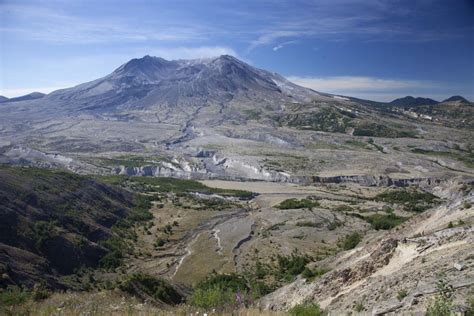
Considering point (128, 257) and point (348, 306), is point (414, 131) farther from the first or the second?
point (348, 306)

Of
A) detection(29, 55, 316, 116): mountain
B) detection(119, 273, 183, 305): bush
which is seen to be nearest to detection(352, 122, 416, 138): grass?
detection(29, 55, 316, 116): mountain

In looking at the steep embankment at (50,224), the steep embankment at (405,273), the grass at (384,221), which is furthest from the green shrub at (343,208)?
the steep embankment at (405,273)

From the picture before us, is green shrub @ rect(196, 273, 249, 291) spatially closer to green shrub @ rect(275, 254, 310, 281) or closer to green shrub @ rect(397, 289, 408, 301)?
green shrub @ rect(275, 254, 310, 281)

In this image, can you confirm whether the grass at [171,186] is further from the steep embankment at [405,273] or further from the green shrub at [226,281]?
the steep embankment at [405,273]

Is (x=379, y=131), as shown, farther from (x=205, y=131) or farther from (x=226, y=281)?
(x=226, y=281)

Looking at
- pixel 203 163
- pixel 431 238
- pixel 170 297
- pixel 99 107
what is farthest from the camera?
pixel 99 107

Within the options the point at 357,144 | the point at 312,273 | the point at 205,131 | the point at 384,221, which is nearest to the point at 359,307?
the point at 312,273

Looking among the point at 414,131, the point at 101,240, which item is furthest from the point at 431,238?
the point at 414,131

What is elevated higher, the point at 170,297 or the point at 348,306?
the point at 348,306
